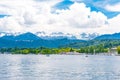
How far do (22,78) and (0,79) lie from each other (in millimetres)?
5218

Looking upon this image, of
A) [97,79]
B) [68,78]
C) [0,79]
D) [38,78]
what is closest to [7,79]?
[0,79]

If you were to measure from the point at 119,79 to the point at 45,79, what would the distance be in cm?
1623

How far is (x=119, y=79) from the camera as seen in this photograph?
8000 cm

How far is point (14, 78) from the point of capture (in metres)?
82.4

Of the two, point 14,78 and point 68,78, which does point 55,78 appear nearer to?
point 68,78

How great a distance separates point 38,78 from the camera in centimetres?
8244

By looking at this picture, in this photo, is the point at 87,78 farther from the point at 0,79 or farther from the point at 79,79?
the point at 0,79

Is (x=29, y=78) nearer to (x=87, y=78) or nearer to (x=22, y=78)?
(x=22, y=78)

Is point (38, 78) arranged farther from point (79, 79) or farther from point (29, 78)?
point (79, 79)

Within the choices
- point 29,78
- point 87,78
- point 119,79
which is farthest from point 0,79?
point 119,79

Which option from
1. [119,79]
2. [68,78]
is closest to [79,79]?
[68,78]

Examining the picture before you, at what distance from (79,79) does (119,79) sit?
8747 millimetres

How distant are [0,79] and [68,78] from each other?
1519cm

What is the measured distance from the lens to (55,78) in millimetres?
83250
